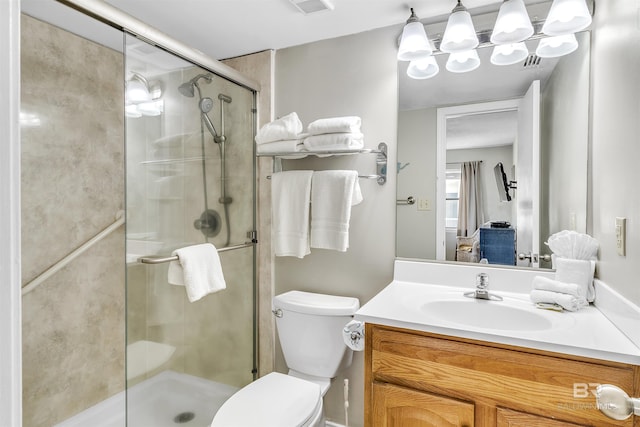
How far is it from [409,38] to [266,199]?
43.4 inches

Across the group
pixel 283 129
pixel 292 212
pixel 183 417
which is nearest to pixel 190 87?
pixel 283 129

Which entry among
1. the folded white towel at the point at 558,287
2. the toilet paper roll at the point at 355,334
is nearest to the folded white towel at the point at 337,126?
the toilet paper roll at the point at 355,334

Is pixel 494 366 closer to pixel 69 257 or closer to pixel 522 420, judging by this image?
pixel 522 420

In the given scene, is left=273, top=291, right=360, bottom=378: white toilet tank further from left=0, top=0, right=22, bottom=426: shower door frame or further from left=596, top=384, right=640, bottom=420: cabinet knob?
left=0, top=0, right=22, bottom=426: shower door frame

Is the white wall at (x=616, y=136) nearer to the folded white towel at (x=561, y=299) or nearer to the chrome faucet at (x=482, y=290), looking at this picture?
the folded white towel at (x=561, y=299)

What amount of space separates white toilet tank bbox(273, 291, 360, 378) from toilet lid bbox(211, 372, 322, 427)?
0.15m

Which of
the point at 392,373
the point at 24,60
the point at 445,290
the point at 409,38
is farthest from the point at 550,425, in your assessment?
the point at 24,60

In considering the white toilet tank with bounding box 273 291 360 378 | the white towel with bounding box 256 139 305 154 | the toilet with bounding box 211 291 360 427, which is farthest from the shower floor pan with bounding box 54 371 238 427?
the white towel with bounding box 256 139 305 154

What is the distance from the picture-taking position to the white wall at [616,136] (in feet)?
3.26

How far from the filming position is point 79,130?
75.3 inches

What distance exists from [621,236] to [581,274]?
1.01ft

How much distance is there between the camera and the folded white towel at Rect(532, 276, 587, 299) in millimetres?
1310

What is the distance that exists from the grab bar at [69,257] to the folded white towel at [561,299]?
6.68 ft

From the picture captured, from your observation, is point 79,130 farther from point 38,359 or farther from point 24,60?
point 38,359
